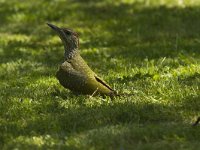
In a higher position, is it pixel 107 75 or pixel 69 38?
pixel 69 38

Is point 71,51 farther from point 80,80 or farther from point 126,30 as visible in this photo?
point 126,30

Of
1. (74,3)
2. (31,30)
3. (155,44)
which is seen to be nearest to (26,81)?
(155,44)

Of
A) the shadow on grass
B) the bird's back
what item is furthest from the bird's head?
the shadow on grass

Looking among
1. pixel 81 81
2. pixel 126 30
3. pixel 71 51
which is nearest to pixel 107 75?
pixel 71 51

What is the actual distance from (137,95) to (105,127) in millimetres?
1397

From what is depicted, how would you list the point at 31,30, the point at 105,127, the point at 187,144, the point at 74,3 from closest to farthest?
1. the point at 187,144
2. the point at 105,127
3. the point at 31,30
4. the point at 74,3

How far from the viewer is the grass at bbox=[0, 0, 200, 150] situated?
728 cm

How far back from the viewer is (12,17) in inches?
647

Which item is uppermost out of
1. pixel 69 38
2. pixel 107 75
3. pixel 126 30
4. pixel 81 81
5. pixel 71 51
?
pixel 69 38

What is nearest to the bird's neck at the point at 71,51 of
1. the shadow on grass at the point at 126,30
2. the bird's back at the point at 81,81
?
the bird's back at the point at 81,81

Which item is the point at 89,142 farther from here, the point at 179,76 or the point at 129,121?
the point at 179,76

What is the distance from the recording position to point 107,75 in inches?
417

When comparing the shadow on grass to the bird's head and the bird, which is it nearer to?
the bird's head

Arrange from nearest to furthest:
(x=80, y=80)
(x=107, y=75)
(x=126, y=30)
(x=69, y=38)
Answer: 1. (x=80, y=80)
2. (x=69, y=38)
3. (x=107, y=75)
4. (x=126, y=30)
